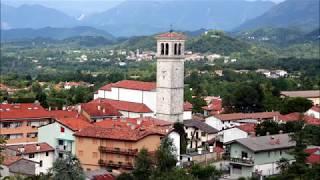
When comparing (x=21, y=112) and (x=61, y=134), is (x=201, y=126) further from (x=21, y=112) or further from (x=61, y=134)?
(x=21, y=112)

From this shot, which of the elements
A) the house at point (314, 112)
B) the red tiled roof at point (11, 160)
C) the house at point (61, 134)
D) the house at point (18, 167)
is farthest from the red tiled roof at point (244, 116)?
the red tiled roof at point (11, 160)

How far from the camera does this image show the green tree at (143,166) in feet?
102

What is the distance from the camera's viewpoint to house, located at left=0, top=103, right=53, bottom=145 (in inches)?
→ 1676

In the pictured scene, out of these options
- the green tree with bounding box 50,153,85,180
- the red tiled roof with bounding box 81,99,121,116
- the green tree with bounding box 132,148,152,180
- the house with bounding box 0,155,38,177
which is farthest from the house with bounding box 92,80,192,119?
the green tree with bounding box 50,153,85,180

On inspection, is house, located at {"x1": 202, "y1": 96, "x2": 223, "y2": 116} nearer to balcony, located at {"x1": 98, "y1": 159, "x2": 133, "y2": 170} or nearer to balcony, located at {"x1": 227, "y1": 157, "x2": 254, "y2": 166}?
A: balcony, located at {"x1": 227, "y1": 157, "x2": 254, "y2": 166}

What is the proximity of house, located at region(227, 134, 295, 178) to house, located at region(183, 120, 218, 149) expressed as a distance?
7.42 m

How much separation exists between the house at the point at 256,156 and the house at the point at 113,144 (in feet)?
12.6

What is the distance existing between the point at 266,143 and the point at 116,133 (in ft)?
26.0

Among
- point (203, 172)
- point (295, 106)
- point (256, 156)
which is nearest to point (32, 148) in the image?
point (203, 172)

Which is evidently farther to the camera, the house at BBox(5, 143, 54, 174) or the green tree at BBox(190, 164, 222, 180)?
the house at BBox(5, 143, 54, 174)

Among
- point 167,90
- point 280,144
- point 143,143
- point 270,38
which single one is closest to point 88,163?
point 143,143

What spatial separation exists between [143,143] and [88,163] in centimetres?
305

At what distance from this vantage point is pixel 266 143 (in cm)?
3800

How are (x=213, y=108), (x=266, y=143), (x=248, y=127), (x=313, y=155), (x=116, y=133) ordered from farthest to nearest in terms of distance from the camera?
(x=213, y=108) < (x=248, y=127) < (x=266, y=143) < (x=116, y=133) < (x=313, y=155)
